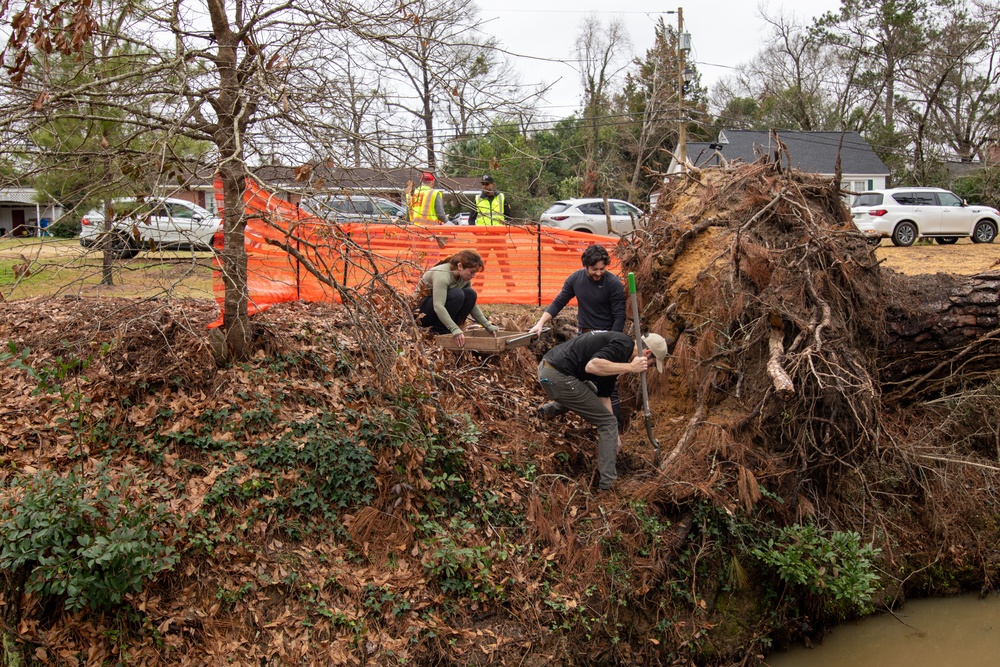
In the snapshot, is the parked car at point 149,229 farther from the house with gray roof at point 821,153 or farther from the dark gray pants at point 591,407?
the house with gray roof at point 821,153

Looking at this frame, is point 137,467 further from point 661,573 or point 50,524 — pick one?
point 661,573

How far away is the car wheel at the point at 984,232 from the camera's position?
1880 centimetres

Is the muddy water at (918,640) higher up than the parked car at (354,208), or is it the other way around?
the parked car at (354,208)

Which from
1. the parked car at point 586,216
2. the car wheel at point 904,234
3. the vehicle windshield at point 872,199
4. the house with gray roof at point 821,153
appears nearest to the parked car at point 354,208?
the parked car at point 586,216

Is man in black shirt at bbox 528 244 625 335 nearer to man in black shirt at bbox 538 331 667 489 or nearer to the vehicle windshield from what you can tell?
man in black shirt at bbox 538 331 667 489

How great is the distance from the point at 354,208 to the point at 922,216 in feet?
52.0

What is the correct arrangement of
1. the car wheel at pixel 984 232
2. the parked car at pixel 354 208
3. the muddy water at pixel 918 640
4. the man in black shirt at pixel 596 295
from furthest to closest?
the car wheel at pixel 984 232, the man in black shirt at pixel 596 295, the muddy water at pixel 918 640, the parked car at pixel 354 208

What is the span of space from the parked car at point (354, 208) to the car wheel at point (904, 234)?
14.8 meters

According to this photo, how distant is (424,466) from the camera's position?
6.66 meters

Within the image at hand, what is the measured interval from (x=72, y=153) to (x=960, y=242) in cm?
1961

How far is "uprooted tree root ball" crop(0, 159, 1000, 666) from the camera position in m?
5.45

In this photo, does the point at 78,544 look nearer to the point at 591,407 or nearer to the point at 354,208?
the point at 354,208

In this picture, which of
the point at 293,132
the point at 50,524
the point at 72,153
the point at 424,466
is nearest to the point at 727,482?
the point at 424,466

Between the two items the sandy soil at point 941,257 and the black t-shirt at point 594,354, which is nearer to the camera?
the black t-shirt at point 594,354
